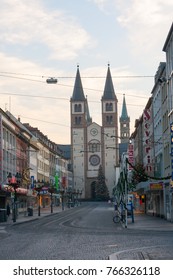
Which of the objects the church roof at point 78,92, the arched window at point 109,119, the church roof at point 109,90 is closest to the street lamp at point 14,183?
the arched window at point 109,119

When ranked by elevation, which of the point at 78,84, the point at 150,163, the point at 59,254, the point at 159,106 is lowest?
the point at 59,254

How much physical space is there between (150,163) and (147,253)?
46.1 m

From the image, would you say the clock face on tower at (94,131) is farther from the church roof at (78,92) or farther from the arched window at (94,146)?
the church roof at (78,92)

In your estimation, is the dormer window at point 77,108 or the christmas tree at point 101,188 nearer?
the christmas tree at point 101,188

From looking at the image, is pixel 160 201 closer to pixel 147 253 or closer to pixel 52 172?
pixel 147 253

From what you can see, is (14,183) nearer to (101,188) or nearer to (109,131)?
(101,188)

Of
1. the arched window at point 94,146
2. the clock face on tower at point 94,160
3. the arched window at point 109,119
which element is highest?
the arched window at point 109,119

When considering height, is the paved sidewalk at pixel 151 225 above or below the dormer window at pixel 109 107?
below

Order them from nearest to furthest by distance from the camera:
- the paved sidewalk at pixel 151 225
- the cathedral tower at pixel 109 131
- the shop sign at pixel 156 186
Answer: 1. the paved sidewalk at pixel 151 225
2. the shop sign at pixel 156 186
3. the cathedral tower at pixel 109 131

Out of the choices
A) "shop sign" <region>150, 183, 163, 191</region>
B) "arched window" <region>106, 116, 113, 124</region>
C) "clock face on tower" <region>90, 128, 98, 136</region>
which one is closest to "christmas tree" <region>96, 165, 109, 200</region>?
"clock face on tower" <region>90, 128, 98, 136</region>

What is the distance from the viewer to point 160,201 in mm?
58625

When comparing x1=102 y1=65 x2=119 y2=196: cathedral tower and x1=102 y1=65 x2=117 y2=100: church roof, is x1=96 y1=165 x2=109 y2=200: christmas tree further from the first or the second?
x1=102 y1=65 x2=117 y2=100: church roof

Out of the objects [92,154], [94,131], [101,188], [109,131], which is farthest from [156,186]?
[109,131]

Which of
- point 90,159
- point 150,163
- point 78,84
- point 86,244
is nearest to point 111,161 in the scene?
point 90,159
